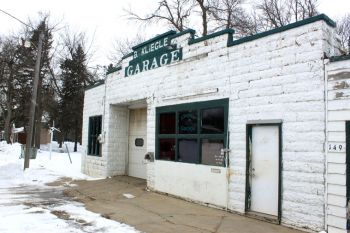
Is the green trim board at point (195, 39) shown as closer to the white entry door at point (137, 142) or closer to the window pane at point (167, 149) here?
the white entry door at point (137, 142)

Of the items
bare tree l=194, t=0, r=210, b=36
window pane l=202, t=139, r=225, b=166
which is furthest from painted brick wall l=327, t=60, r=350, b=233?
bare tree l=194, t=0, r=210, b=36

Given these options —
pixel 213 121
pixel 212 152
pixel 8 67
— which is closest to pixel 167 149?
pixel 212 152

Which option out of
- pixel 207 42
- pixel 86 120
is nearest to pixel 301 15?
pixel 86 120

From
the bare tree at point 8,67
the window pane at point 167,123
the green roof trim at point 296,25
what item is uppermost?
the bare tree at point 8,67

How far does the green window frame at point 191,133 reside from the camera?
9.54 meters

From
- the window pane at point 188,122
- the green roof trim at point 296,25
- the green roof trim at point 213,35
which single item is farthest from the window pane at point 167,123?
the green roof trim at point 296,25

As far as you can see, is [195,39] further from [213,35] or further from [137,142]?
[137,142]

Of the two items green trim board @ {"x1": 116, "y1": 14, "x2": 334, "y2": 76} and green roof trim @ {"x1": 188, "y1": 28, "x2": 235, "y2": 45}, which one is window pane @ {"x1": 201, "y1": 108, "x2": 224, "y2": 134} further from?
green roof trim @ {"x1": 188, "y1": 28, "x2": 235, "y2": 45}

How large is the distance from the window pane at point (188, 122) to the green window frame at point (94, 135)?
18.9ft

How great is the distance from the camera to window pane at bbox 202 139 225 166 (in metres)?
9.48

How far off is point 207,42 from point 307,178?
4442 millimetres

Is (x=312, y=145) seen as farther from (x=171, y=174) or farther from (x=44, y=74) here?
(x=44, y=74)

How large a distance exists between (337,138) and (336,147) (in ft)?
0.52

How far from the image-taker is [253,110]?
8.65m
